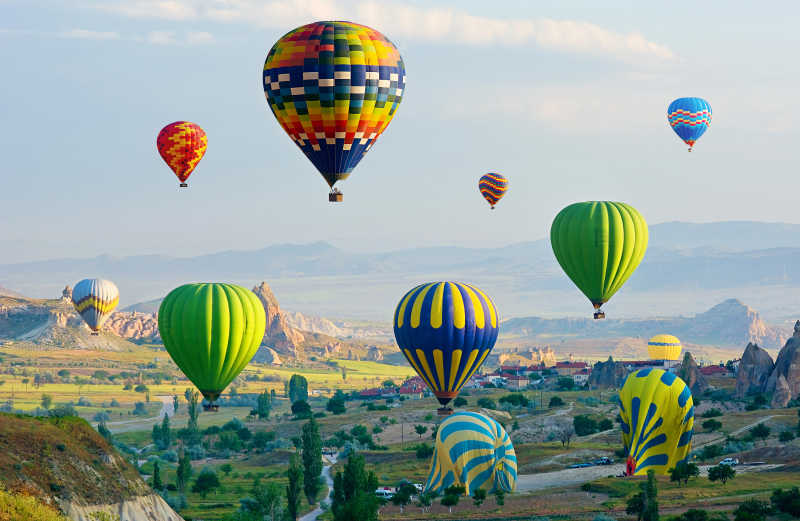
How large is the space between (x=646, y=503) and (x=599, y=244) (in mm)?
26357

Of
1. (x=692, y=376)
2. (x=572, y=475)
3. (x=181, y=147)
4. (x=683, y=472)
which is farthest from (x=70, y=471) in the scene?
(x=692, y=376)

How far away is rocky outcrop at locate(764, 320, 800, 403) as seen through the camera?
158000 mm

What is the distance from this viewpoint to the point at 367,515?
78000 mm

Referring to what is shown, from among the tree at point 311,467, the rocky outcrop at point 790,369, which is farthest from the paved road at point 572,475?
the rocky outcrop at point 790,369

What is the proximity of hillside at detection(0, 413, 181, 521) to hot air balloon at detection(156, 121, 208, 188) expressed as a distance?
5897 centimetres

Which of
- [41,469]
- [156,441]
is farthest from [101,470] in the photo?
[156,441]

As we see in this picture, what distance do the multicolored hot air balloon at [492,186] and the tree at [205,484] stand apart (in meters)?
68.9

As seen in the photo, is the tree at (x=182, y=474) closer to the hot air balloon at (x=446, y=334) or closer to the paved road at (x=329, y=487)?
the paved road at (x=329, y=487)

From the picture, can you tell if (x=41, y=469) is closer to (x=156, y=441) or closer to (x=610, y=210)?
(x=610, y=210)

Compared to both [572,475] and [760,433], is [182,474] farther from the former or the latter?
[760,433]

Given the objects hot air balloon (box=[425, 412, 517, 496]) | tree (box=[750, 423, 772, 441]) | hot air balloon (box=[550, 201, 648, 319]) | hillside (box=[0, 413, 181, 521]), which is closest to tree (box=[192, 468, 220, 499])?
hot air balloon (box=[425, 412, 517, 496])

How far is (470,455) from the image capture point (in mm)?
98938

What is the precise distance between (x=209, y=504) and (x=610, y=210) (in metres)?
44.5

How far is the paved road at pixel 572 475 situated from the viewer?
106625 mm
